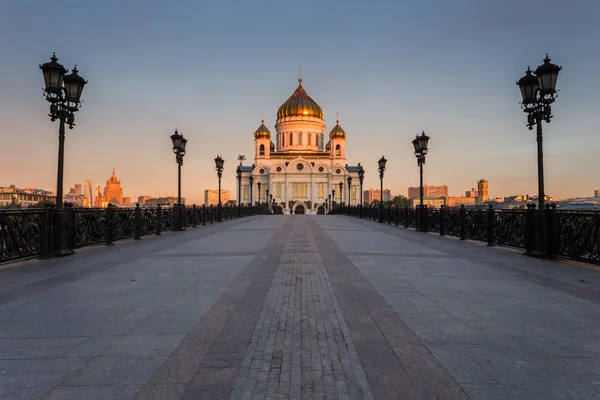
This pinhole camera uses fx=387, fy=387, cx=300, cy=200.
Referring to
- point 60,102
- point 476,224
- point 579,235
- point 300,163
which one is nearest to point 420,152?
point 476,224

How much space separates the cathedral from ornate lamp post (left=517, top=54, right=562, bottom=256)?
69.5m

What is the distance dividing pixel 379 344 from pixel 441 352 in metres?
0.57

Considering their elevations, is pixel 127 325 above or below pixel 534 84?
below

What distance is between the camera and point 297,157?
85.3 metres

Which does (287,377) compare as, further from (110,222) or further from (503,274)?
(110,222)

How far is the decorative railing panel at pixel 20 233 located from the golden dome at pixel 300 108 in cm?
7959

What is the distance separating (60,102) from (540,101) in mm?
13053

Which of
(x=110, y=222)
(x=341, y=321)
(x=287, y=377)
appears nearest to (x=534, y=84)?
(x=341, y=321)

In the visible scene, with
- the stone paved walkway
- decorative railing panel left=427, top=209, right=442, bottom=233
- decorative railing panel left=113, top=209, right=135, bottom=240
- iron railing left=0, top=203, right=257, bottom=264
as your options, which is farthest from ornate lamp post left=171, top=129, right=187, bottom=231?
decorative railing panel left=427, top=209, right=442, bottom=233

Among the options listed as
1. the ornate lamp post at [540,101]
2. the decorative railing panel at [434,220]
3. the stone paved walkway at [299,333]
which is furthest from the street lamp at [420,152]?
the stone paved walkway at [299,333]

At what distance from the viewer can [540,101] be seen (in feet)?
34.4

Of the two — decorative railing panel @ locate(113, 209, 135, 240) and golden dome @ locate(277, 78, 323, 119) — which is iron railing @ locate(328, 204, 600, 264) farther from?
golden dome @ locate(277, 78, 323, 119)

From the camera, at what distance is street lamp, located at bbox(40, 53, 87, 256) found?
9977mm

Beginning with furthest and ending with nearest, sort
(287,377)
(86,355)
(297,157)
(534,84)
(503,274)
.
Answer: (297,157)
(534,84)
(503,274)
(86,355)
(287,377)
